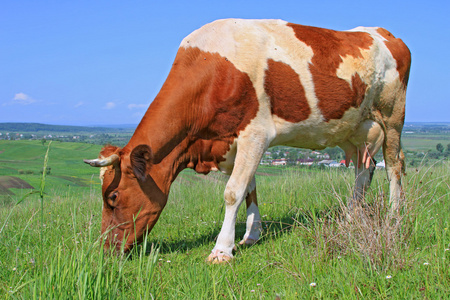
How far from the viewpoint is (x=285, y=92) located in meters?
5.05

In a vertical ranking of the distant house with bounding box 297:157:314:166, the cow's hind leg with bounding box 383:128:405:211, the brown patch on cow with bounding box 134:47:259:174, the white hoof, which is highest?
the brown patch on cow with bounding box 134:47:259:174

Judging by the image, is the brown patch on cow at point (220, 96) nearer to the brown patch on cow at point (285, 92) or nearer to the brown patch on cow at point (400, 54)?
the brown patch on cow at point (285, 92)

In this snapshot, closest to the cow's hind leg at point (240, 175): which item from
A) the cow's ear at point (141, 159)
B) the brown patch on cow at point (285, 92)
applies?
the brown patch on cow at point (285, 92)

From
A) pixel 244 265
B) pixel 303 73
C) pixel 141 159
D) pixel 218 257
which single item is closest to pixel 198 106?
pixel 141 159

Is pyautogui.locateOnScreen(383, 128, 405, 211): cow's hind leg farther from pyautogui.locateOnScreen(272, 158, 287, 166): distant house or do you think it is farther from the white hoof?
pyautogui.locateOnScreen(272, 158, 287, 166): distant house

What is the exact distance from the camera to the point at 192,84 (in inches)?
191

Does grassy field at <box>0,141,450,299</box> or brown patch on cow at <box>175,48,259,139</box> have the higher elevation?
brown patch on cow at <box>175,48,259,139</box>

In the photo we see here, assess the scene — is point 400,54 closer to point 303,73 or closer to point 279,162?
point 303,73

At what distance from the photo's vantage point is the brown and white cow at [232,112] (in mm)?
4738

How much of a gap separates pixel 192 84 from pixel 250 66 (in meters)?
0.70

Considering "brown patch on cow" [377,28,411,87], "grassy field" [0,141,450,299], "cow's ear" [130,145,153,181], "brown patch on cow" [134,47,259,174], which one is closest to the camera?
"grassy field" [0,141,450,299]

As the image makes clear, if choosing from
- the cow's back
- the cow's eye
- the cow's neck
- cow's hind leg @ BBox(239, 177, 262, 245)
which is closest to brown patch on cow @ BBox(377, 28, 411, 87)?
the cow's back

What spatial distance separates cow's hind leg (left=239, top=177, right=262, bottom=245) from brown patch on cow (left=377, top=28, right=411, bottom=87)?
108 inches

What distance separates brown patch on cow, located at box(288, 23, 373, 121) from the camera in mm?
5254
